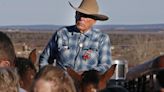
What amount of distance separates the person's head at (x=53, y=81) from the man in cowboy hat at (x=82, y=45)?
8.25 feet

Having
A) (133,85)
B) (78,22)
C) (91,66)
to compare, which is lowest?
(133,85)

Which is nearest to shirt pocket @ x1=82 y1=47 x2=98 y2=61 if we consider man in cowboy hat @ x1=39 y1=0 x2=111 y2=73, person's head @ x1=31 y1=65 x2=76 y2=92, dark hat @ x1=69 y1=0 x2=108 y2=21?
man in cowboy hat @ x1=39 y1=0 x2=111 y2=73

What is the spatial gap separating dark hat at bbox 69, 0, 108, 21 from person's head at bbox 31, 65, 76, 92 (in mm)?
2654

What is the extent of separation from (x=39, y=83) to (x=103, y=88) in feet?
4.14

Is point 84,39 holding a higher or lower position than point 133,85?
higher

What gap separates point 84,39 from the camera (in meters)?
6.06

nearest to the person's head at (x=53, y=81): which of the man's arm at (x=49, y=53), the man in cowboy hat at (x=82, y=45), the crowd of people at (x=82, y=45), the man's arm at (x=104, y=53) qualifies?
the crowd of people at (x=82, y=45)

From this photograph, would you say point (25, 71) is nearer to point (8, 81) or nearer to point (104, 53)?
point (8, 81)

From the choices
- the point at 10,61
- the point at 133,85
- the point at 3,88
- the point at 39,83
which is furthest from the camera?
the point at 133,85

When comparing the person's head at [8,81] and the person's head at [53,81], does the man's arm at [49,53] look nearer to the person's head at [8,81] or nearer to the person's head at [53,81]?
the person's head at [53,81]

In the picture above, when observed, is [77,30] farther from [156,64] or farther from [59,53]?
[156,64]

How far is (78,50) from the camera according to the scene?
19.8ft

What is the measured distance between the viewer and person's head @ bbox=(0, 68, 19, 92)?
3105 mm

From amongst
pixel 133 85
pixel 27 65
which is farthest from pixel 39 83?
pixel 133 85
